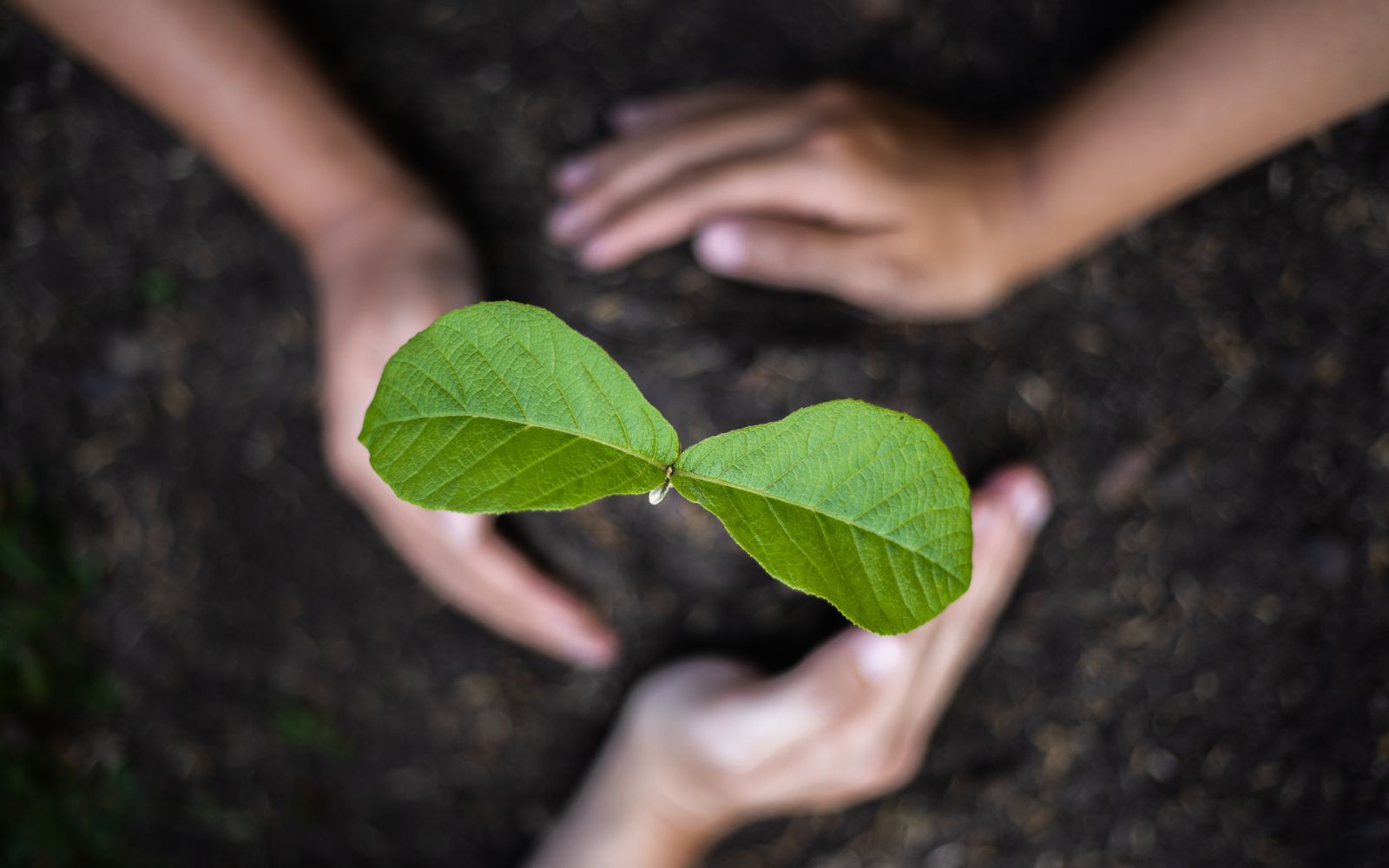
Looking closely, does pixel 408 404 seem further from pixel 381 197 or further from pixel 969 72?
pixel 969 72

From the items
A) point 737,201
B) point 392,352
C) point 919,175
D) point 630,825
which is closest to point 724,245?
point 737,201

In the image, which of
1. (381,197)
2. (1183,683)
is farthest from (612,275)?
(1183,683)

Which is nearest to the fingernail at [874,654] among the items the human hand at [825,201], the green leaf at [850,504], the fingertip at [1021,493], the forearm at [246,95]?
the fingertip at [1021,493]

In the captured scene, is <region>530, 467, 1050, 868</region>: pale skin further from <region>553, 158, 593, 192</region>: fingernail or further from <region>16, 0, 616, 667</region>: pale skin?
<region>553, 158, 593, 192</region>: fingernail

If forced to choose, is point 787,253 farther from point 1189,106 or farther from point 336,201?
point 336,201

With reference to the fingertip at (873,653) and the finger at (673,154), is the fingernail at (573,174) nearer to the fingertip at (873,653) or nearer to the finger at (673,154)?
the finger at (673,154)

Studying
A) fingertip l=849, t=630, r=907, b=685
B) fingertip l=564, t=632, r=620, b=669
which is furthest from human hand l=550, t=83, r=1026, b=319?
fingertip l=564, t=632, r=620, b=669
